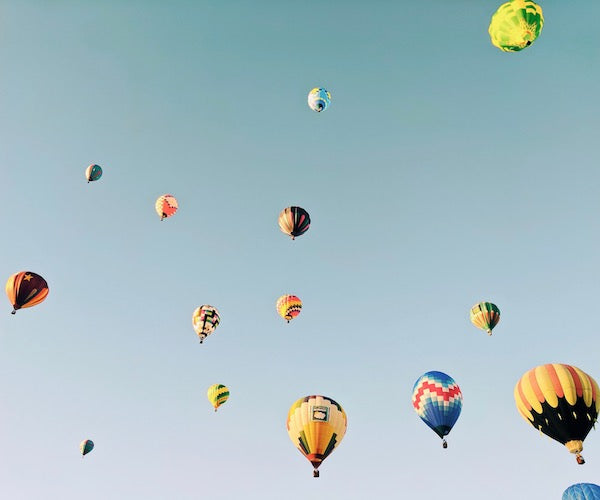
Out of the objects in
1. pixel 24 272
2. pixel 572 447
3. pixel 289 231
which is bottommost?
pixel 572 447

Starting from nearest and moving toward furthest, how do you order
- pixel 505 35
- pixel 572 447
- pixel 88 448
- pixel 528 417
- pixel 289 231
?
pixel 572 447 < pixel 528 417 < pixel 505 35 < pixel 289 231 < pixel 88 448

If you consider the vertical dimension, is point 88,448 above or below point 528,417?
above

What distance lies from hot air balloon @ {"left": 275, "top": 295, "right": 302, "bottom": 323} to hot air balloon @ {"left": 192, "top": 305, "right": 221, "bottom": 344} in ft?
14.8

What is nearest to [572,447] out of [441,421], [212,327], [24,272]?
[441,421]

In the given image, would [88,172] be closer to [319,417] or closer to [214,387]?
[214,387]

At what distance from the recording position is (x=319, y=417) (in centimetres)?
2105

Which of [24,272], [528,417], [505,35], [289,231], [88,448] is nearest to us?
[528,417]

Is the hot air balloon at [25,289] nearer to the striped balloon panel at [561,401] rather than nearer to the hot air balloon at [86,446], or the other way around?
the hot air balloon at [86,446]

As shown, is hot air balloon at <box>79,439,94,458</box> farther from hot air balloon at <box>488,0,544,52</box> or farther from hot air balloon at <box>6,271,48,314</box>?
hot air balloon at <box>488,0,544,52</box>

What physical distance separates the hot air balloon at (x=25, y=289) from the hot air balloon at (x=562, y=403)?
26.1m

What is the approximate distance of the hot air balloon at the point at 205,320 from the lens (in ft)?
101

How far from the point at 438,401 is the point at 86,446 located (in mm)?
29876

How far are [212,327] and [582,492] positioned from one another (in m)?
22.2

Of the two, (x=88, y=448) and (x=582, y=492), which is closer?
(x=582, y=492)
